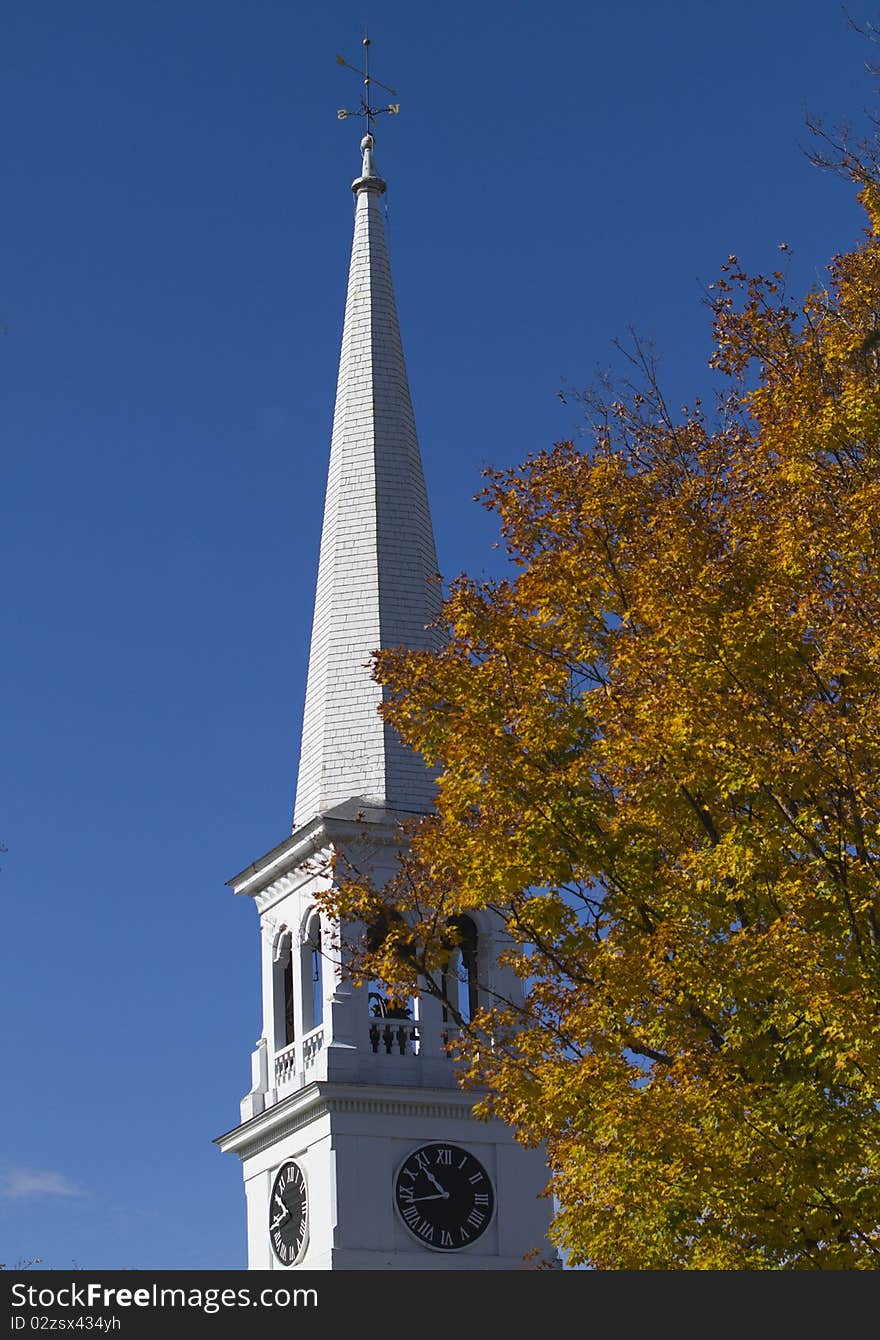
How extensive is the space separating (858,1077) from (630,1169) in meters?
2.50

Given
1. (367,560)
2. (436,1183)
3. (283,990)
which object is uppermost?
(367,560)

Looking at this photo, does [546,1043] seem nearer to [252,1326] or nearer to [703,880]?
[703,880]

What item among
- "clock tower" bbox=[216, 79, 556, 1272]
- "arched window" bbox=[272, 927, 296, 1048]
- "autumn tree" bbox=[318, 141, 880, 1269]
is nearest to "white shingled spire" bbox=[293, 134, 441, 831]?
"clock tower" bbox=[216, 79, 556, 1272]

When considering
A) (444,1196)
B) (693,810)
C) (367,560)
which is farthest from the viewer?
(367,560)

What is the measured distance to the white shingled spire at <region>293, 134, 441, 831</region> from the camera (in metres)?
52.0

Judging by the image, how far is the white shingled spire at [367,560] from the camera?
5200 cm

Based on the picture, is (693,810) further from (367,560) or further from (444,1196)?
(367,560)

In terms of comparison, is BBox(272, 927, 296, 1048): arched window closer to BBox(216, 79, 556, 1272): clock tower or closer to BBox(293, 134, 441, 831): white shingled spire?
BBox(216, 79, 556, 1272): clock tower

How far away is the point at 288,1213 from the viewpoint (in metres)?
49.1

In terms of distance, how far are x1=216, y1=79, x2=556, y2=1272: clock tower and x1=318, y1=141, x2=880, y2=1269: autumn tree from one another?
61.5 ft

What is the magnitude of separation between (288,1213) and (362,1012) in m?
4.36

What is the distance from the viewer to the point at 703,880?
74.1 feet

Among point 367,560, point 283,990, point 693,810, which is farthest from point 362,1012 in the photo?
point 693,810

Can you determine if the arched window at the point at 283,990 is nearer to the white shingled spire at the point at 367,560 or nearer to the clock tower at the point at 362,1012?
the clock tower at the point at 362,1012
